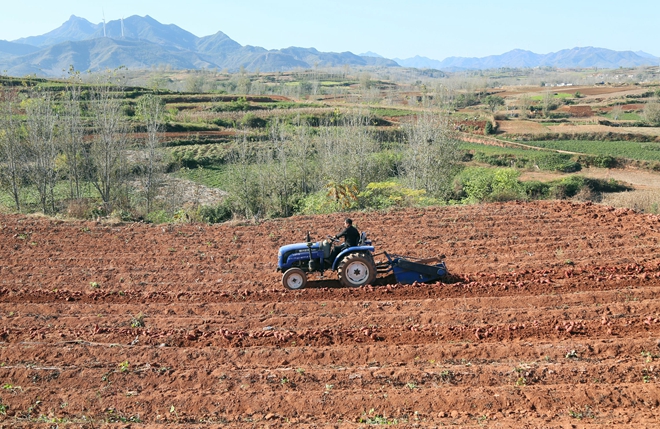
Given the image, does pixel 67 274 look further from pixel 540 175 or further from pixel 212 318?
pixel 540 175

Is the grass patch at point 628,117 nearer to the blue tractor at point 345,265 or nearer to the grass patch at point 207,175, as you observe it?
the grass patch at point 207,175

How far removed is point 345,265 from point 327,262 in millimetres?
456

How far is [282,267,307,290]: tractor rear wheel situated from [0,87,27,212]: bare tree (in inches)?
709

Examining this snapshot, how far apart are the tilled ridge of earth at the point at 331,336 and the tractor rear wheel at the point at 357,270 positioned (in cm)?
36

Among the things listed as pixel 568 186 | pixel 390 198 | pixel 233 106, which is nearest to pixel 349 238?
pixel 390 198

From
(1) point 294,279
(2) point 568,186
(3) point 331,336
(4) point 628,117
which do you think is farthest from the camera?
(4) point 628,117

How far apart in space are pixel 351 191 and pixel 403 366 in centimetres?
1479

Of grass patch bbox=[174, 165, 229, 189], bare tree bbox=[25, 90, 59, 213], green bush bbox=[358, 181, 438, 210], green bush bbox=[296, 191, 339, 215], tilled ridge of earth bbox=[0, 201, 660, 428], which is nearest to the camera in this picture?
tilled ridge of earth bbox=[0, 201, 660, 428]

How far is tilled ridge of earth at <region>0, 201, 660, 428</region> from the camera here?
23.7 ft

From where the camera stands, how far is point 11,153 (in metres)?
25.0

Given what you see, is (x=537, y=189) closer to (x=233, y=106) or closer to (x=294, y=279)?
(x=294, y=279)

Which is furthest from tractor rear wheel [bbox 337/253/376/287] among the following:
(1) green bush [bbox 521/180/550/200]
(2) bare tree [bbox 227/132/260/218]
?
(1) green bush [bbox 521/180/550/200]

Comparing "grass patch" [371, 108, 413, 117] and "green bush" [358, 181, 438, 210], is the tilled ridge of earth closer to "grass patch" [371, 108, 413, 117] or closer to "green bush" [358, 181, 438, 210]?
"green bush" [358, 181, 438, 210]

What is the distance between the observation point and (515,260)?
44.3ft
